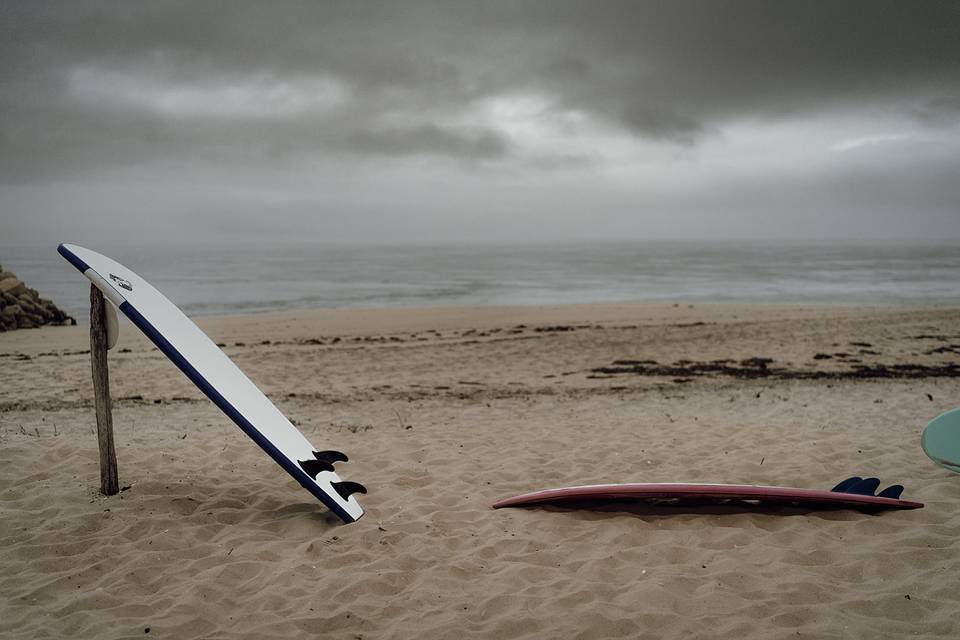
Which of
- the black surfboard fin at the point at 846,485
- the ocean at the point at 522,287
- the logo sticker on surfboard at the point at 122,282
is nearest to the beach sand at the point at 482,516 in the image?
the black surfboard fin at the point at 846,485

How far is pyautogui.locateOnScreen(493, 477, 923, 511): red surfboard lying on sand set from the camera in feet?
15.3

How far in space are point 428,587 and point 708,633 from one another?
1.56m

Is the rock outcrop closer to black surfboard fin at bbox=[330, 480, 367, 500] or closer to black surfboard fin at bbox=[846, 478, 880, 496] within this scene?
black surfboard fin at bbox=[330, 480, 367, 500]

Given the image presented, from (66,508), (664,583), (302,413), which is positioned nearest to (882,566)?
(664,583)

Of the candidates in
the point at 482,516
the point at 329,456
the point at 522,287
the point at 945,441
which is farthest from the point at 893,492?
the point at 522,287

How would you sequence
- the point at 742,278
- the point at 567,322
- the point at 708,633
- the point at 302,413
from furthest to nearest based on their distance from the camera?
the point at 742,278, the point at 567,322, the point at 302,413, the point at 708,633

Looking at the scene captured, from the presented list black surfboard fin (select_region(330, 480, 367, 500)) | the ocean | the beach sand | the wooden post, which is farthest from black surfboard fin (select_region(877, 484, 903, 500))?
the ocean

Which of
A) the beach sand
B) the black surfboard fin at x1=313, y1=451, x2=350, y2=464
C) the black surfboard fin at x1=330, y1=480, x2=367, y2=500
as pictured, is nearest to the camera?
the beach sand

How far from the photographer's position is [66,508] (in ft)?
15.7

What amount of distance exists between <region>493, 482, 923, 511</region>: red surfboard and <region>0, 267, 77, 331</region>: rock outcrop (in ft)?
57.4

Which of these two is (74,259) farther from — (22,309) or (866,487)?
(22,309)

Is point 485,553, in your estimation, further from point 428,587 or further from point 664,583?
point 664,583

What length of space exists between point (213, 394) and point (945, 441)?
4.84 meters

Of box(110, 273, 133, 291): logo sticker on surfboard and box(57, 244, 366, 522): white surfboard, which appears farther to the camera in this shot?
box(110, 273, 133, 291): logo sticker on surfboard
